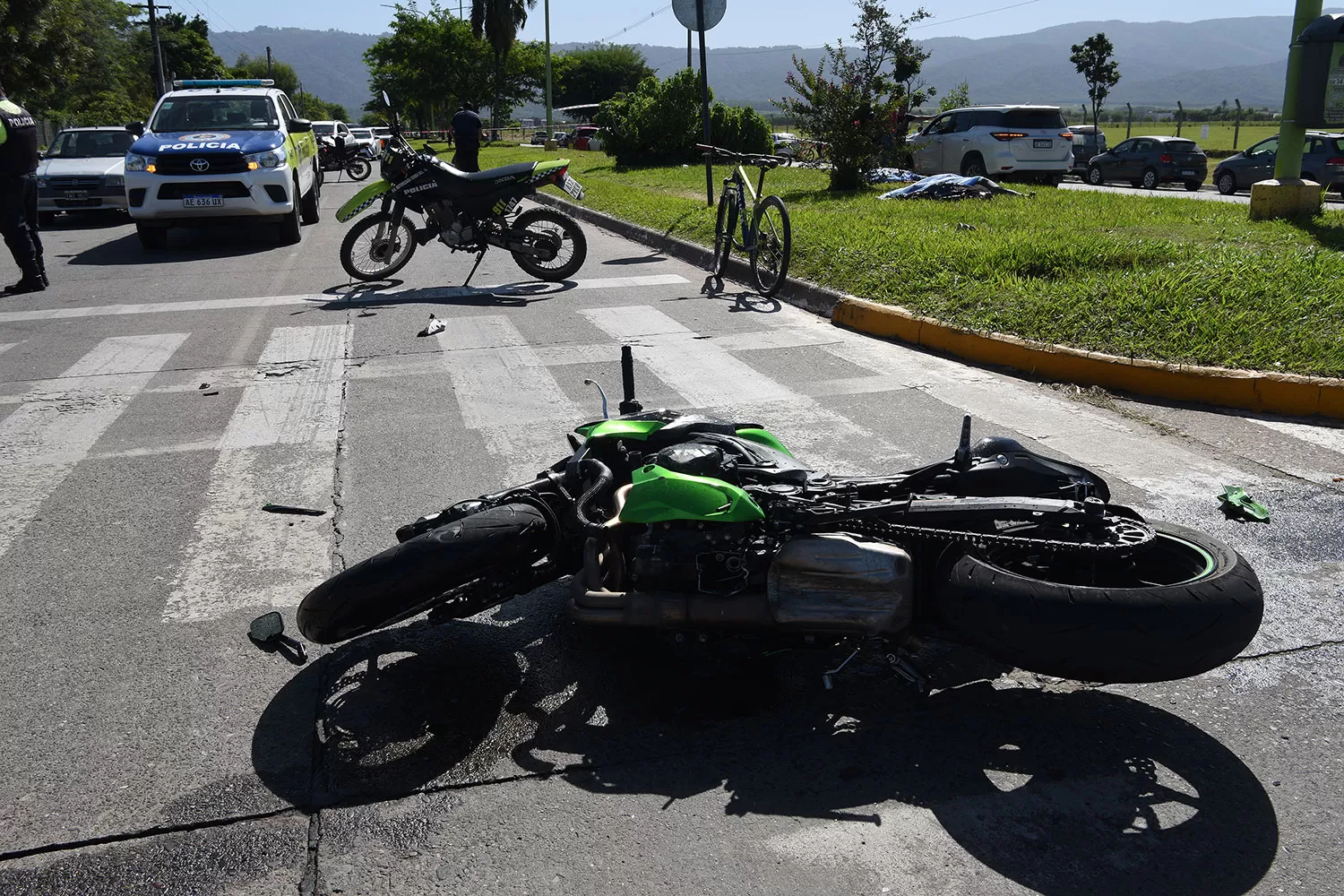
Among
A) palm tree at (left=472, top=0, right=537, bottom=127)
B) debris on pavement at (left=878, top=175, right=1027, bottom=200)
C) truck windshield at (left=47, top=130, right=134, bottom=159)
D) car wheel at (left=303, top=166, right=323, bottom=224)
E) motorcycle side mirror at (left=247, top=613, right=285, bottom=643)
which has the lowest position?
motorcycle side mirror at (left=247, top=613, right=285, bottom=643)

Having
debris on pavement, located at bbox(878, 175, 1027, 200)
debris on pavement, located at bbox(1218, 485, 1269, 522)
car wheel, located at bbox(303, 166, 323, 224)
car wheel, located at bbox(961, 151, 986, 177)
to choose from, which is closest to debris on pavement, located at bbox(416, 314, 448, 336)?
debris on pavement, located at bbox(1218, 485, 1269, 522)

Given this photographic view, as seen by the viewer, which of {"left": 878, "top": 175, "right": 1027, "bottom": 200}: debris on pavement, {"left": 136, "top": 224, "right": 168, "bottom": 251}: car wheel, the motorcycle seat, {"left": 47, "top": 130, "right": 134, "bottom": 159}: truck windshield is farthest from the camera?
{"left": 47, "top": 130, "right": 134, "bottom": 159}: truck windshield

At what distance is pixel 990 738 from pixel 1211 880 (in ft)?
2.34

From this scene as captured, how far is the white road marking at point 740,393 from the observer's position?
18.6 feet

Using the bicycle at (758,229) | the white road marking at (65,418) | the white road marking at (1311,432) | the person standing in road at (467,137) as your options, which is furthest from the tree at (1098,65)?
the white road marking at (65,418)

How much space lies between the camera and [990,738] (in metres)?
3.17

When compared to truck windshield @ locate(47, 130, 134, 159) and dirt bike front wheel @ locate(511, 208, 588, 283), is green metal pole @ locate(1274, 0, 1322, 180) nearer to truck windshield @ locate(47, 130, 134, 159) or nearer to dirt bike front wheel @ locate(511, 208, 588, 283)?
dirt bike front wheel @ locate(511, 208, 588, 283)

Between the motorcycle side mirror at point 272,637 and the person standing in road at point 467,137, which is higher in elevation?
the person standing in road at point 467,137

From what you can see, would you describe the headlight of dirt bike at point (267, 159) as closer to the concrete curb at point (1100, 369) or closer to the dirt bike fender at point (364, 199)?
the dirt bike fender at point (364, 199)

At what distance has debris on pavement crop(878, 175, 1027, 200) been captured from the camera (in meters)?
15.9

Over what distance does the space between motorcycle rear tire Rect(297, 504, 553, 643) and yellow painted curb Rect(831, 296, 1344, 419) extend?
15.3 ft

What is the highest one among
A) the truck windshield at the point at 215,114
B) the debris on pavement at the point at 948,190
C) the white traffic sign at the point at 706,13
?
the white traffic sign at the point at 706,13

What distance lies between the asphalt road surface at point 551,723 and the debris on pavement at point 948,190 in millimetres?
10148

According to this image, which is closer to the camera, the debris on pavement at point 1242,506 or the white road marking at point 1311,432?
the debris on pavement at point 1242,506
